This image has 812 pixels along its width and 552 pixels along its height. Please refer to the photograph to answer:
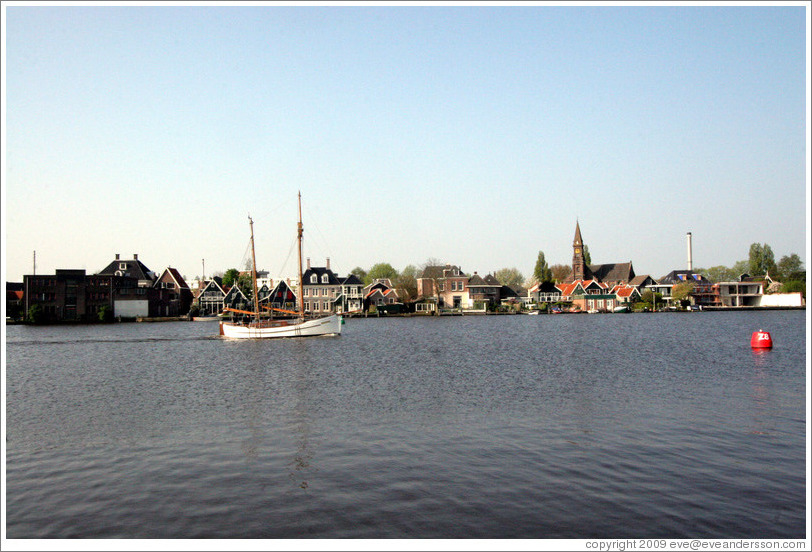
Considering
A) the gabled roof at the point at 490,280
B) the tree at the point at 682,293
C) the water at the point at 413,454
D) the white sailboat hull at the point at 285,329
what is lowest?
the water at the point at 413,454

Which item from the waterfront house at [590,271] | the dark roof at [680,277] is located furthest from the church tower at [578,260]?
the dark roof at [680,277]

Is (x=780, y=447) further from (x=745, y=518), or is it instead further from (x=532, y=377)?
(x=532, y=377)

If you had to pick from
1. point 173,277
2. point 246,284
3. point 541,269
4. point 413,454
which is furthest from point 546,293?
point 413,454

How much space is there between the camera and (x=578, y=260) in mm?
166250

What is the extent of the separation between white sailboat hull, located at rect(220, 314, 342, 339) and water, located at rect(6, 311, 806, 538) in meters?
30.7

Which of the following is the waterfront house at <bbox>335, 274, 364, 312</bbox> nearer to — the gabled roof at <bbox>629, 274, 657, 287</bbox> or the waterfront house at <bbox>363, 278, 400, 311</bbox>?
the waterfront house at <bbox>363, 278, 400, 311</bbox>

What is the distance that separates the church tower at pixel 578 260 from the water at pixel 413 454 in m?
132

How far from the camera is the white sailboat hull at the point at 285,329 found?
6600cm

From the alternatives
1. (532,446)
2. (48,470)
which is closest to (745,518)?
(532,446)

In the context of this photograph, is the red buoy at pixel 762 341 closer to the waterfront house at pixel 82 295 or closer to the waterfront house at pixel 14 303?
the waterfront house at pixel 82 295

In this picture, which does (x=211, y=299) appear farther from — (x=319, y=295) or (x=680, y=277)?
(x=680, y=277)

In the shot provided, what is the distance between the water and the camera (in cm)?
1228

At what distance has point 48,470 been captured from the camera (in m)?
15.9

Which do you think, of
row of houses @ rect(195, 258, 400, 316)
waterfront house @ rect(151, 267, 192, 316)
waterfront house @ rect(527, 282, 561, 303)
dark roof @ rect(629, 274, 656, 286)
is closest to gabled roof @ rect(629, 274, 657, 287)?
dark roof @ rect(629, 274, 656, 286)
